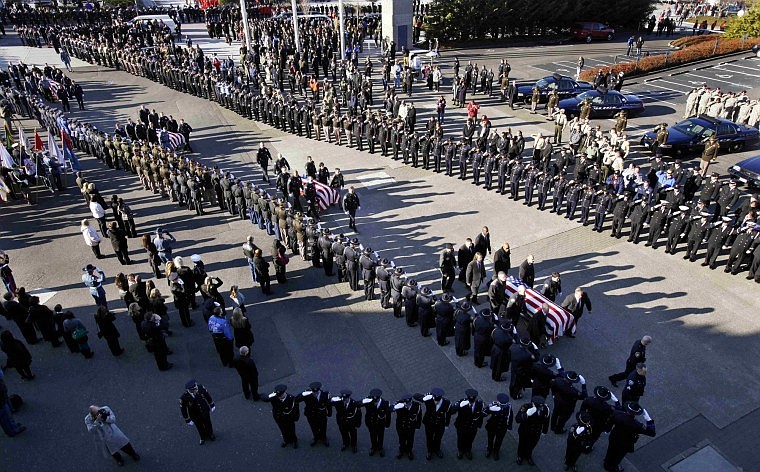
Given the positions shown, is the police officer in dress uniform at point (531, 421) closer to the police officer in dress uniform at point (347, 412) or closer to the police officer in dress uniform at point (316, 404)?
the police officer in dress uniform at point (347, 412)

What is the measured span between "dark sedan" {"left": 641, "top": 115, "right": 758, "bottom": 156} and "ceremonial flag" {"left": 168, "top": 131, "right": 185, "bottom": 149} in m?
17.6

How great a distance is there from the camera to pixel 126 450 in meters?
8.05

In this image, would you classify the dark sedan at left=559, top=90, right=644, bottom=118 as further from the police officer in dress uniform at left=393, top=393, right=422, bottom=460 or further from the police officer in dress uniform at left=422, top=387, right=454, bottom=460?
the police officer in dress uniform at left=393, top=393, right=422, bottom=460

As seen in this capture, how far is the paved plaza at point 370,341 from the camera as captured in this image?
8.39 metres

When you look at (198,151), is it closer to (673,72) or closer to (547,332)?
(547,332)

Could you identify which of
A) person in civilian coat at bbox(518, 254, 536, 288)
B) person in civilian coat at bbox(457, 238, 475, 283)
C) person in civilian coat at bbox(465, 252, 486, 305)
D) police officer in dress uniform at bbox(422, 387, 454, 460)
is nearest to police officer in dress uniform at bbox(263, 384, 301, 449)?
police officer in dress uniform at bbox(422, 387, 454, 460)

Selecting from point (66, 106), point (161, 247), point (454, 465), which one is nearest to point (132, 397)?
point (161, 247)

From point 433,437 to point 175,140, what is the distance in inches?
650

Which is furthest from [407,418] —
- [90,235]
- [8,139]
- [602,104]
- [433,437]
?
[8,139]

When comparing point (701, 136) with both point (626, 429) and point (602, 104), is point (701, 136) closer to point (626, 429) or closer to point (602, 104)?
A: point (602, 104)

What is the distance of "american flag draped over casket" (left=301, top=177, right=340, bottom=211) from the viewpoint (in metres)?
15.6

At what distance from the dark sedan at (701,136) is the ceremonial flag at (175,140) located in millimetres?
17598

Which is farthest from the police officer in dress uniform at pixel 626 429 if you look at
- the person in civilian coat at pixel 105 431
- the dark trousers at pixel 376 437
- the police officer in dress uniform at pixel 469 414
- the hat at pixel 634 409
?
the person in civilian coat at pixel 105 431

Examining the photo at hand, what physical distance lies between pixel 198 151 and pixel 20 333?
36.3 feet
